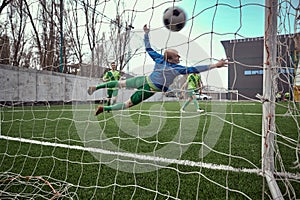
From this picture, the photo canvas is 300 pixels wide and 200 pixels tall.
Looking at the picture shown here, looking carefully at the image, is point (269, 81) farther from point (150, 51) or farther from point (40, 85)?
point (40, 85)

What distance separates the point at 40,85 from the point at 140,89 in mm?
Answer: 6661

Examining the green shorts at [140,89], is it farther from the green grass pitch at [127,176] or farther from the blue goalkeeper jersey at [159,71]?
the green grass pitch at [127,176]

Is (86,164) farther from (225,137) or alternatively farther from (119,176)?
(225,137)

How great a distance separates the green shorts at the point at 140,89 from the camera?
2020 mm

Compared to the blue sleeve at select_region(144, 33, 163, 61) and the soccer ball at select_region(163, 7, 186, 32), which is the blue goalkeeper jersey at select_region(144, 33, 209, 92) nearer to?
the blue sleeve at select_region(144, 33, 163, 61)

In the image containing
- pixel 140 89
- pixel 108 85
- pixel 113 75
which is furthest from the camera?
pixel 113 75

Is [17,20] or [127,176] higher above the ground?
[17,20]

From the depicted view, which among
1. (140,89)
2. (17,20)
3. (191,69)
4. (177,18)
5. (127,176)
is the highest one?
(17,20)

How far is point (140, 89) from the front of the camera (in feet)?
6.91

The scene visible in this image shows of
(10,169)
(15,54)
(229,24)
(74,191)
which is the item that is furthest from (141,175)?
(15,54)

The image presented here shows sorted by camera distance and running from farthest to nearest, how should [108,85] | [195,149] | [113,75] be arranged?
[113,75] < [108,85] < [195,149]

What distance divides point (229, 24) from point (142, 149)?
125 cm

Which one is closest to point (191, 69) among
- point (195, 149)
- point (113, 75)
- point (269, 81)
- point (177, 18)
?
point (177, 18)

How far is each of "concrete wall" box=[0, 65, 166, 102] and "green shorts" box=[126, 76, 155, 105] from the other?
3.67m
